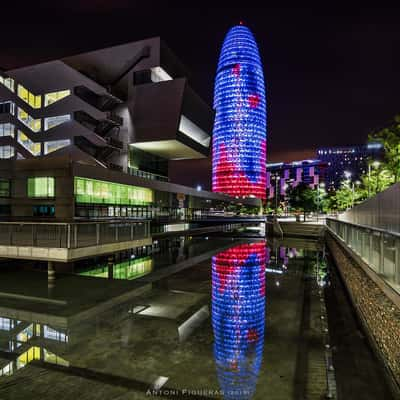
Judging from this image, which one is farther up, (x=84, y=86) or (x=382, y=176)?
(x=84, y=86)

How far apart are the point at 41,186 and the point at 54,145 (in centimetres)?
1705

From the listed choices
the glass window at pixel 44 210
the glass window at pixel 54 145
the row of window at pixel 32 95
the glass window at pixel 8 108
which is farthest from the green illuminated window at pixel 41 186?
the glass window at pixel 8 108

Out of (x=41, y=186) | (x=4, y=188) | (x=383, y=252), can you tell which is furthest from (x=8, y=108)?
(x=383, y=252)

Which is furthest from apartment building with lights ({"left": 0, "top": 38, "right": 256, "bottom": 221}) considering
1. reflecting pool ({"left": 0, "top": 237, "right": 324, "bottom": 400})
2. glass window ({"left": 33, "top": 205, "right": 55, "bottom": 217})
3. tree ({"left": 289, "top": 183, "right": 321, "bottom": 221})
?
tree ({"left": 289, "top": 183, "right": 321, "bottom": 221})

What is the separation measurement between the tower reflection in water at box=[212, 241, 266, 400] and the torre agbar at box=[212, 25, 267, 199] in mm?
138625

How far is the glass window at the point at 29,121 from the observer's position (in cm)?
5022

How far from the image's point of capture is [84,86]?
46.6 metres

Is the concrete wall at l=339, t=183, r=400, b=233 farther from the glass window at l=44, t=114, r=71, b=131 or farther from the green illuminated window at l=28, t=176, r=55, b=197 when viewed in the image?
the glass window at l=44, t=114, r=71, b=131

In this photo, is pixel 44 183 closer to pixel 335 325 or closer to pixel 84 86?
pixel 84 86

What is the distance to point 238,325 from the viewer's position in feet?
31.2

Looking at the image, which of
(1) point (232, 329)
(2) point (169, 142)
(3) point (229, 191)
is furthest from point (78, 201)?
(3) point (229, 191)

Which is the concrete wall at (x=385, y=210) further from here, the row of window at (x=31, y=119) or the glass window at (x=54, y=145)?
the row of window at (x=31, y=119)

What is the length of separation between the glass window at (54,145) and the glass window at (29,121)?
348 centimetres

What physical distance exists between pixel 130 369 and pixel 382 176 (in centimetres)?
3564
